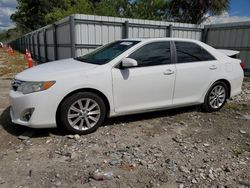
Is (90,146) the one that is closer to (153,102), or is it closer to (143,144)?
(143,144)

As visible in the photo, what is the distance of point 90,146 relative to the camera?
3801 mm

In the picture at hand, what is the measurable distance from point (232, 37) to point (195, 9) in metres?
6.76

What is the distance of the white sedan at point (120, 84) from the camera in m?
3.85

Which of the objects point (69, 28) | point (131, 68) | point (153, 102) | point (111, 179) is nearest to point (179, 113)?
point (153, 102)

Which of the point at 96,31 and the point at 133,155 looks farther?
the point at 96,31

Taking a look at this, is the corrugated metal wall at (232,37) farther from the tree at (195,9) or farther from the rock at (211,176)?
the rock at (211,176)

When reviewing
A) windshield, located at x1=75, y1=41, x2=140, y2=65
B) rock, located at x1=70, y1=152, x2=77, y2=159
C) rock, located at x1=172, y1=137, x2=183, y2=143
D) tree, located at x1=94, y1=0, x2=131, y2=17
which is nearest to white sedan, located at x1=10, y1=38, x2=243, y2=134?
windshield, located at x1=75, y1=41, x2=140, y2=65

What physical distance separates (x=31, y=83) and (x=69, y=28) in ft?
20.4

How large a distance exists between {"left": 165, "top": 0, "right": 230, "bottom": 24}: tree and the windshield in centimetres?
1395

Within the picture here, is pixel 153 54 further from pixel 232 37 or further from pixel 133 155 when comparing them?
pixel 232 37

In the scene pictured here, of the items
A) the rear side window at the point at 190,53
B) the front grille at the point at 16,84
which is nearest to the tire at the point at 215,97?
the rear side window at the point at 190,53

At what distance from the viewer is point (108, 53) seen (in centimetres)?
469

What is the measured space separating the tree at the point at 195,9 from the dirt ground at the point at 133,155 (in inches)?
556

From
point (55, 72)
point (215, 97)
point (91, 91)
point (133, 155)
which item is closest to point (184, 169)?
point (133, 155)
